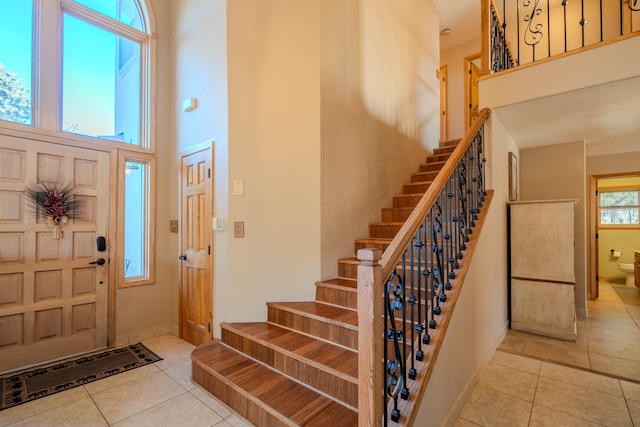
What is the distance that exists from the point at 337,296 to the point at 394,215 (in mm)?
1420

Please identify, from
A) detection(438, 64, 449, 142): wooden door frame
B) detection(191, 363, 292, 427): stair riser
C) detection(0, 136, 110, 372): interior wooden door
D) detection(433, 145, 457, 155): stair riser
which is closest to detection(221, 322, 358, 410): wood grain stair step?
detection(191, 363, 292, 427): stair riser

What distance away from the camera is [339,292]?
2648mm

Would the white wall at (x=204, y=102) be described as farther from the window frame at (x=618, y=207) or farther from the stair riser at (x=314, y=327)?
the window frame at (x=618, y=207)

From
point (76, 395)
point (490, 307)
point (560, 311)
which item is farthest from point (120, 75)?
point (560, 311)

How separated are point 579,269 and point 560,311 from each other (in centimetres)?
138

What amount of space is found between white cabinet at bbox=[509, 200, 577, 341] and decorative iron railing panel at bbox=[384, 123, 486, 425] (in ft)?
3.53

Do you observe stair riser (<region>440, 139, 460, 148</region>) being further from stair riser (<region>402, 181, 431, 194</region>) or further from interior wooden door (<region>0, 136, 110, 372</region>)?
interior wooden door (<region>0, 136, 110, 372</region>)

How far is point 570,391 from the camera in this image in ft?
7.60

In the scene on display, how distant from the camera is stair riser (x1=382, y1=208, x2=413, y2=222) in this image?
351 centimetres

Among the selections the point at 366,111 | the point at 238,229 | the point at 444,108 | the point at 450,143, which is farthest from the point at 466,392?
the point at 444,108

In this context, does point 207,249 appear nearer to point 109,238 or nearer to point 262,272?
point 262,272

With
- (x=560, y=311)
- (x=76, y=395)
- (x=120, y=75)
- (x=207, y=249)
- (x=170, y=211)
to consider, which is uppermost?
(x=120, y=75)

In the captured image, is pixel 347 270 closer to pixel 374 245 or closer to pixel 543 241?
pixel 374 245

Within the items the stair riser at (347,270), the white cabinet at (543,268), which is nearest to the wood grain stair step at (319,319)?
the stair riser at (347,270)
